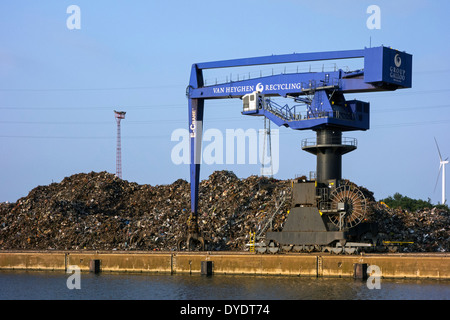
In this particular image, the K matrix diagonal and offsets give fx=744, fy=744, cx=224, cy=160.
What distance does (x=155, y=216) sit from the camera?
53656 millimetres

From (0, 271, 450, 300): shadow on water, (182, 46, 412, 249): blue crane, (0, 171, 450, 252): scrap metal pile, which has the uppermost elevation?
(182, 46, 412, 249): blue crane

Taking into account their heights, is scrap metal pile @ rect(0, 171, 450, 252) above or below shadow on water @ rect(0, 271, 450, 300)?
above

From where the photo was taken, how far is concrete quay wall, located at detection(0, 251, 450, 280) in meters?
36.3

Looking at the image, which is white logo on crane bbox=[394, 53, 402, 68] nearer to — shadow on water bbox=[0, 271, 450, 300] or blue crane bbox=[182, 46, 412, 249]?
blue crane bbox=[182, 46, 412, 249]

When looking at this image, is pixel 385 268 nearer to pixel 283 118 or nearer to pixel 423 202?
pixel 283 118

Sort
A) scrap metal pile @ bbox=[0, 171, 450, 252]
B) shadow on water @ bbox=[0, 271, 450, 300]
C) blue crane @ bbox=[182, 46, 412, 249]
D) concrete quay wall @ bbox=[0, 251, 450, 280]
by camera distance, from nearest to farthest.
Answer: shadow on water @ bbox=[0, 271, 450, 300] < concrete quay wall @ bbox=[0, 251, 450, 280] < blue crane @ bbox=[182, 46, 412, 249] < scrap metal pile @ bbox=[0, 171, 450, 252]

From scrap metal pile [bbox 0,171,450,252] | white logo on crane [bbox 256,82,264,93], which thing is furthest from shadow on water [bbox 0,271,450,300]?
white logo on crane [bbox 256,82,264,93]

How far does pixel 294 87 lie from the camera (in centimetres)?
4484

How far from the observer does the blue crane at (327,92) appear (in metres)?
41.4

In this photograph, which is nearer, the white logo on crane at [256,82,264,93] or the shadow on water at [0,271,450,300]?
the shadow on water at [0,271,450,300]

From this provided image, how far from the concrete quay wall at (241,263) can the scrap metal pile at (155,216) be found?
14.2 ft

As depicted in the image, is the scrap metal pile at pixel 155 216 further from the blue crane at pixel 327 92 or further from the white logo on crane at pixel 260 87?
the white logo on crane at pixel 260 87

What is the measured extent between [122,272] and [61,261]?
179 inches

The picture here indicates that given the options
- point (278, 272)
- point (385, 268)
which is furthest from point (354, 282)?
point (278, 272)
